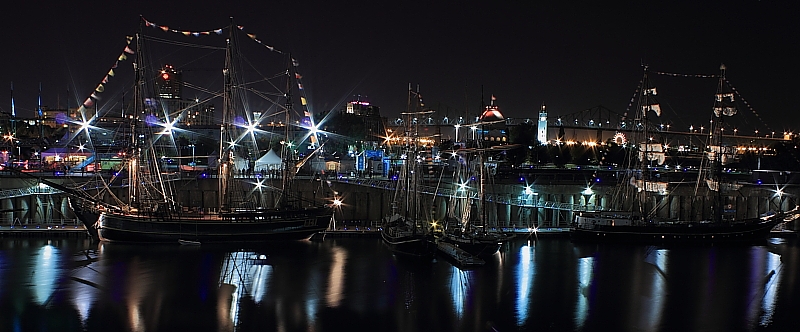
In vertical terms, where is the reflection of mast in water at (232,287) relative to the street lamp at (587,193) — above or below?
below

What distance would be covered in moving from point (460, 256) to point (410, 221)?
→ 6725 millimetres

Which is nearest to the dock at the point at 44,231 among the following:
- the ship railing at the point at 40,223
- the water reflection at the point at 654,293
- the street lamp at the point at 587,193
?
the ship railing at the point at 40,223

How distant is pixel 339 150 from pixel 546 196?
1971 inches

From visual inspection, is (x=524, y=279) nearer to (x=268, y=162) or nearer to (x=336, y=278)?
(x=336, y=278)

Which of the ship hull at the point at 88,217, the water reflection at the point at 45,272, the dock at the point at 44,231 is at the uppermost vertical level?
the ship hull at the point at 88,217

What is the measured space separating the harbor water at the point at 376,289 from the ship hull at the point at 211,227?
3.28ft

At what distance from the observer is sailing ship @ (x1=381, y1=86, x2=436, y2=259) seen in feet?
123

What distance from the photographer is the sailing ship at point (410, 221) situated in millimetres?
37469

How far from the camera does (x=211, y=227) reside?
137 feet

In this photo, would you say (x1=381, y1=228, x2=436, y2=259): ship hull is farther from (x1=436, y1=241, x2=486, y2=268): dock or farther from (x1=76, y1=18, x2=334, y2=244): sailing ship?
(x1=76, y1=18, x2=334, y2=244): sailing ship

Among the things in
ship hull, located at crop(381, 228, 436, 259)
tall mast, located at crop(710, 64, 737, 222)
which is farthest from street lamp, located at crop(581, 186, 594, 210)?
ship hull, located at crop(381, 228, 436, 259)

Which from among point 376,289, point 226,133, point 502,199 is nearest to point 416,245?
point 376,289

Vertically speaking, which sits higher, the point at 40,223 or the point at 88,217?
the point at 88,217

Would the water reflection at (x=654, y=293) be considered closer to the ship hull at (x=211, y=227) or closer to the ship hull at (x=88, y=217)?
the ship hull at (x=211, y=227)
